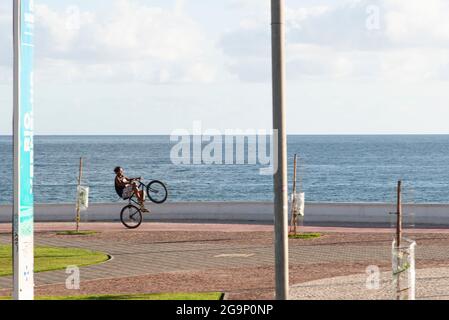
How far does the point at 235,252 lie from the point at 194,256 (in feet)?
3.90

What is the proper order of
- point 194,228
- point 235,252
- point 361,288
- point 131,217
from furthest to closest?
1. point 194,228
2. point 131,217
3. point 235,252
4. point 361,288

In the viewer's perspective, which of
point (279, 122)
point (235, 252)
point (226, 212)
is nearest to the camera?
point (279, 122)

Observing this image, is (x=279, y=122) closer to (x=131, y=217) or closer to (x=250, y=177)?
(x=131, y=217)

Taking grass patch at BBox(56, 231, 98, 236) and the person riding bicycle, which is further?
the person riding bicycle

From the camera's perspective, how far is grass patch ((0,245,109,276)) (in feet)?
68.9

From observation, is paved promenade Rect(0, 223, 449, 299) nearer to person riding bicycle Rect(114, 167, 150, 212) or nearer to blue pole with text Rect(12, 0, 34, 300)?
person riding bicycle Rect(114, 167, 150, 212)

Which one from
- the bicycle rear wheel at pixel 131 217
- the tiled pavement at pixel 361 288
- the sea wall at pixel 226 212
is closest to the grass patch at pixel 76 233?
the bicycle rear wheel at pixel 131 217

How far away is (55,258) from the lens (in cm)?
2258

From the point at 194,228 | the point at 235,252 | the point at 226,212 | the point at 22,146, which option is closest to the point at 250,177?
the point at 226,212

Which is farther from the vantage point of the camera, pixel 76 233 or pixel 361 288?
pixel 76 233

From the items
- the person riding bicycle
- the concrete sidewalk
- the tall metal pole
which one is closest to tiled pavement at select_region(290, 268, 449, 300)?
the tall metal pole

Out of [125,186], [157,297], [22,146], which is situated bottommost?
[157,297]

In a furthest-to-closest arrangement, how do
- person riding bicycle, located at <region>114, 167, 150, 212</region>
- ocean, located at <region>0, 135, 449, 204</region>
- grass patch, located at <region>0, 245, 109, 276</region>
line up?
ocean, located at <region>0, 135, 449, 204</region> < person riding bicycle, located at <region>114, 167, 150, 212</region> < grass patch, located at <region>0, 245, 109, 276</region>
